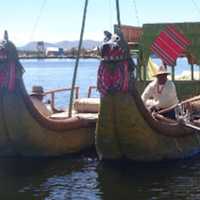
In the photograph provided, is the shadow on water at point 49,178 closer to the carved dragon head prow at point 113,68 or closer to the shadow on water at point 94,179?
the shadow on water at point 94,179

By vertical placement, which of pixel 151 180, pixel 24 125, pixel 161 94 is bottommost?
pixel 151 180

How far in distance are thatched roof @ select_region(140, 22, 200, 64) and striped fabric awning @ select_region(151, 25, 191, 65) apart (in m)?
1.22

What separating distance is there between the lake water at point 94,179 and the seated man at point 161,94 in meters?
1.56

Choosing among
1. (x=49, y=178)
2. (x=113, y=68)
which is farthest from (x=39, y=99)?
(x=113, y=68)

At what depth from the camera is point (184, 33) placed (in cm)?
2069

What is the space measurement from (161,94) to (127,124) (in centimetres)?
187

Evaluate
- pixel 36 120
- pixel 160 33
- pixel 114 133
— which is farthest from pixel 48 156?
pixel 160 33

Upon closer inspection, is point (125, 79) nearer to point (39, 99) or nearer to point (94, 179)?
point (94, 179)

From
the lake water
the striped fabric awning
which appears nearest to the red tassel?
the lake water

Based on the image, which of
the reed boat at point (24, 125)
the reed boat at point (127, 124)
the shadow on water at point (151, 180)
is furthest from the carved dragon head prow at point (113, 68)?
the reed boat at point (24, 125)

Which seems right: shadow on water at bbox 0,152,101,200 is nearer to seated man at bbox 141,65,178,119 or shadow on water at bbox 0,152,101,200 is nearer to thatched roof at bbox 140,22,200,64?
seated man at bbox 141,65,178,119

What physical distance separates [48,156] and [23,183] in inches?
97.6

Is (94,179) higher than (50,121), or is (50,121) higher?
(50,121)

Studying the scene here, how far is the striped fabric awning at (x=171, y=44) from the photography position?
19.2 metres
